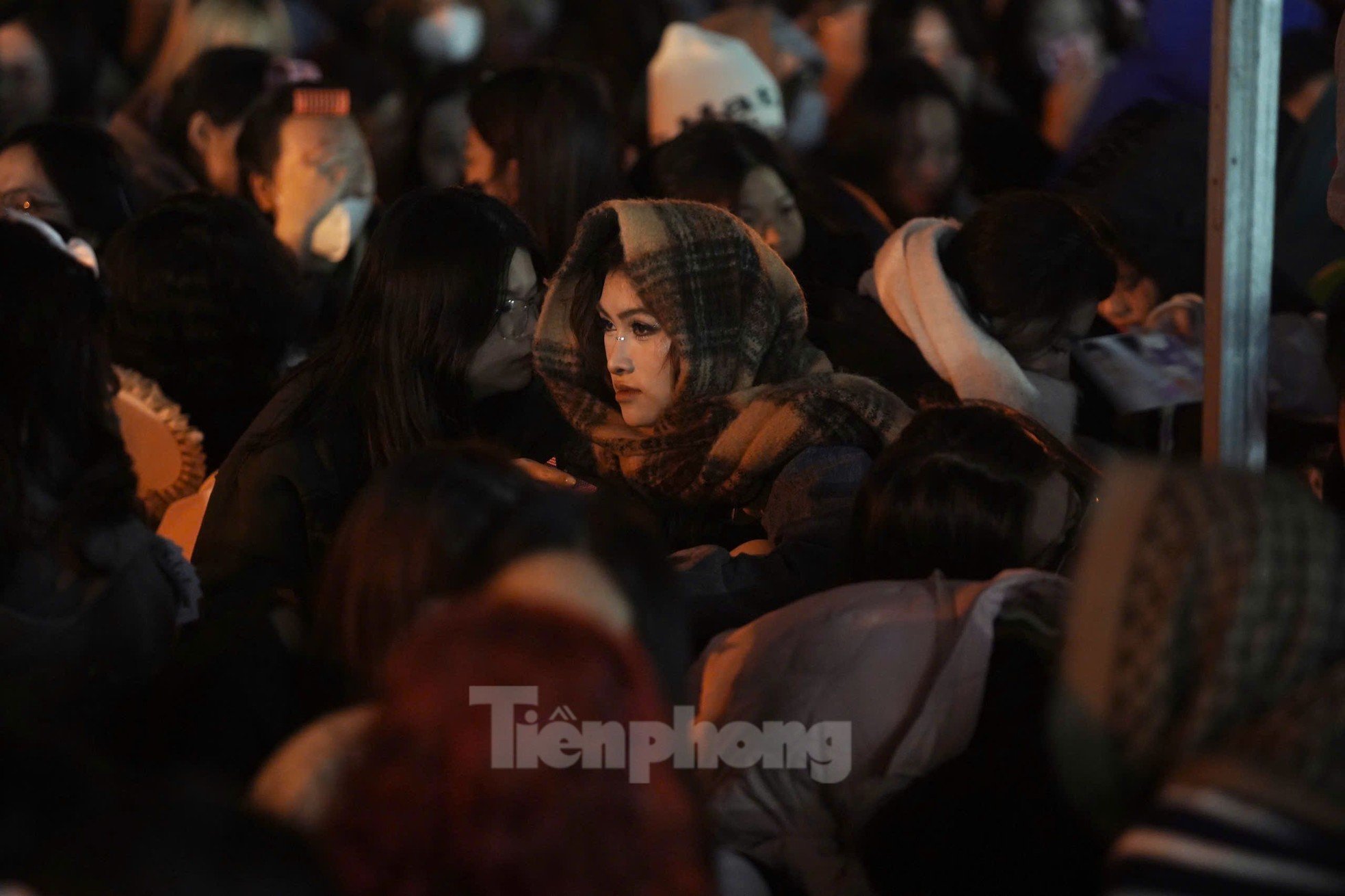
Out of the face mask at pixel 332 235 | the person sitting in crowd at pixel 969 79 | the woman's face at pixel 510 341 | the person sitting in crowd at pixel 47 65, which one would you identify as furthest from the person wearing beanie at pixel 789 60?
the woman's face at pixel 510 341

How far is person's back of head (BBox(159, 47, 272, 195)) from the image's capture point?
537 cm

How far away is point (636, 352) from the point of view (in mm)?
3211

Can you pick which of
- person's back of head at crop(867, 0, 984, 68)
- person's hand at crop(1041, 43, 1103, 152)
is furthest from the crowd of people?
person's back of head at crop(867, 0, 984, 68)

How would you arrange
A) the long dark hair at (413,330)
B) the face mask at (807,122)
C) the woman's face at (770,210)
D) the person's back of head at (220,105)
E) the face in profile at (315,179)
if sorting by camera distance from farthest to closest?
the face mask at (807,122)
the person's back of head at (220,105)
the face in profile at (315,179)
the woman's face at (770,210)
the long dark hair at (413,330)

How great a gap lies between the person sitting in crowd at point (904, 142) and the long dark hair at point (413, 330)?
8.53 feet

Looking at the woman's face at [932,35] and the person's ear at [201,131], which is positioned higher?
the woman's face at [932,35]

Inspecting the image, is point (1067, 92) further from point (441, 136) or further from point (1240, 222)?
point (1240, 222)

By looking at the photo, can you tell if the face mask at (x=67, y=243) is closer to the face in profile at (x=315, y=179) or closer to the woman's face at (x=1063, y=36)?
the face in profile at (x=315, y=179)

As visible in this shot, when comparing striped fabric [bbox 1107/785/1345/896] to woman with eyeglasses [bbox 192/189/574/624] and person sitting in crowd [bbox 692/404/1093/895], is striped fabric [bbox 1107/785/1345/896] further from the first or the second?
woman with eyeglasses [bbox 192/189/574/624]

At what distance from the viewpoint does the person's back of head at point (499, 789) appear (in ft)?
4.88

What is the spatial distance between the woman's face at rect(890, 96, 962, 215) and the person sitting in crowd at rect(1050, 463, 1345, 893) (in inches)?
151

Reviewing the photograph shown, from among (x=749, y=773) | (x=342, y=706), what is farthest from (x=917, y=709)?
(x=342, y=706)

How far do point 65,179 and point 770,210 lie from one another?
1878 mm

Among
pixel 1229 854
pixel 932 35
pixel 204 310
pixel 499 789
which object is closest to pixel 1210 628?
pixel 1229 854
